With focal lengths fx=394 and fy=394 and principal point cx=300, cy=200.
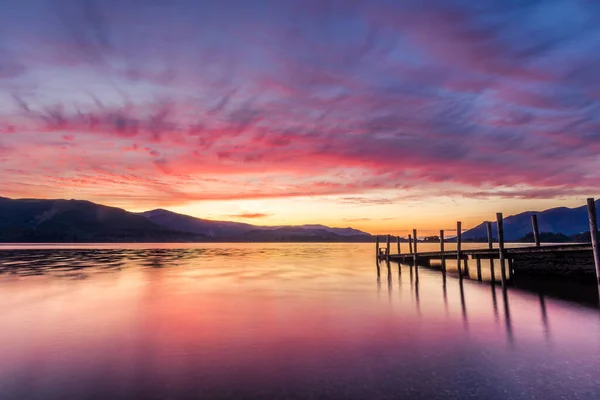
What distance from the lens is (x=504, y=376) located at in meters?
9.85

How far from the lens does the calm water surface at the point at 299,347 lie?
9281 mm

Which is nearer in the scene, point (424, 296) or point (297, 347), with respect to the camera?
point (297, 347)

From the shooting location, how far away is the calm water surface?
30.5ft

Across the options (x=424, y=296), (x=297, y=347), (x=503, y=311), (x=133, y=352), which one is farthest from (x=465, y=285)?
(x=133, y=352)

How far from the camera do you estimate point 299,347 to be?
1334 centimetres

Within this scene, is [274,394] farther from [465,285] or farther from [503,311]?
[465,285]

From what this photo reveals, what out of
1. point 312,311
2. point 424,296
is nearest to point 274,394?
point 312,311

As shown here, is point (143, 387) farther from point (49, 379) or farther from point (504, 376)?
point (504, 376)

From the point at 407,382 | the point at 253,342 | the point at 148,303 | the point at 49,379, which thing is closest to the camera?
the point at 407,382

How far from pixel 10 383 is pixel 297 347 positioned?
7.99m

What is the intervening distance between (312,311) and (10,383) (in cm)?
1346

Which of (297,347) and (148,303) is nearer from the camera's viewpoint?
(297,347)

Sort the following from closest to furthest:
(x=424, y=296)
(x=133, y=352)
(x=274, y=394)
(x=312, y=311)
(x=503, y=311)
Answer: (x=274, y=394), (x=133, y=352), (x=503, y=311), (x=312, y=311), (x=424, y=296)

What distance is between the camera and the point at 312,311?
20719 millimetres
